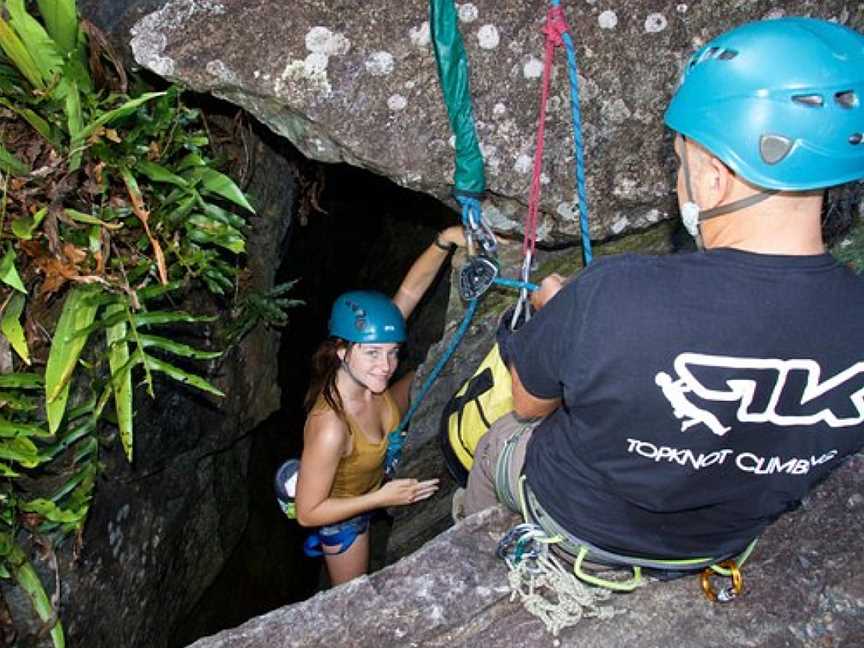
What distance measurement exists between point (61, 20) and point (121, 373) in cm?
142

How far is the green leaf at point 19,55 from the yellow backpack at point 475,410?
2101 mm

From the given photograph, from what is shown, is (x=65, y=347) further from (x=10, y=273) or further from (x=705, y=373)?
(x=705, y=373)

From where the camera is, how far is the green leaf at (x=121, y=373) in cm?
373

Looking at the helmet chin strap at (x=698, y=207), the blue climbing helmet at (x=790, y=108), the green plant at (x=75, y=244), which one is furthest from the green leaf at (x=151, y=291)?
the blue climbing helmet at (x=790, y=108)

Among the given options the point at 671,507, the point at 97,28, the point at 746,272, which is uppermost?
the point at 97,28

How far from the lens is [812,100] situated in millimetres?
2209

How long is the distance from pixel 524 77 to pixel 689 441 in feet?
6.29

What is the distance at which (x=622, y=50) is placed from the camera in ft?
12.1

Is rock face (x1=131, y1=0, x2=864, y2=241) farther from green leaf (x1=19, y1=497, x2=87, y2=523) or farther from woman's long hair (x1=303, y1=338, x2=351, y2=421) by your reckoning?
green leaf (x1=19, y1=497, x2=87, y2=523)

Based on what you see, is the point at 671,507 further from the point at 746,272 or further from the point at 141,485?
the point at 141,485

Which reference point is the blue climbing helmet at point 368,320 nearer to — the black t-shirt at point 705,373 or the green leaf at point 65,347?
the green leaf at point 65,347

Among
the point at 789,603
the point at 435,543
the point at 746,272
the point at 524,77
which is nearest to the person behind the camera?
the point at 746,272

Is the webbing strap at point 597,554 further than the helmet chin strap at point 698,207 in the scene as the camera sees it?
Yes

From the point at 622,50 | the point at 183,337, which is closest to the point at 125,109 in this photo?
the point at 183,337
